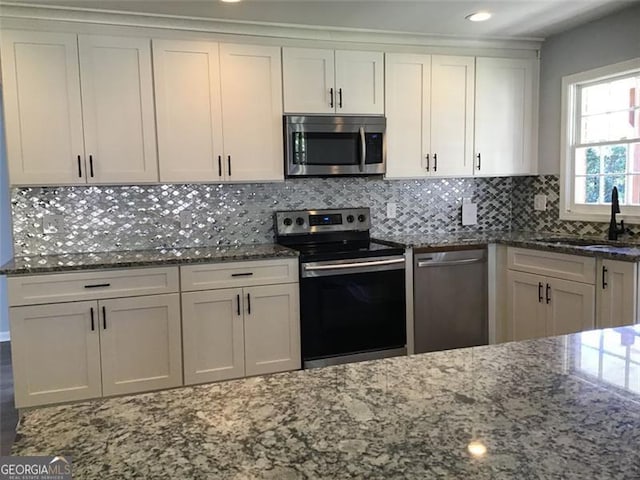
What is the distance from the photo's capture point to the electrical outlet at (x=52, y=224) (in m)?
3.27

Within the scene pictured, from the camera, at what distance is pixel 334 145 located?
3521 millimetres

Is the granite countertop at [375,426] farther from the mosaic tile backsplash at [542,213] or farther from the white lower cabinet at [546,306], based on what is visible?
the mosaic tile backsplash at [542,213]

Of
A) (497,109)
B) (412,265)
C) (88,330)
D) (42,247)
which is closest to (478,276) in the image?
(412,265)

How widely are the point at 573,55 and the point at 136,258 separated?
327 centimetres

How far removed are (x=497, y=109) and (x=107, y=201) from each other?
2888mm

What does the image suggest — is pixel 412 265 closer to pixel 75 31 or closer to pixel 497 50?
pixel 497 50

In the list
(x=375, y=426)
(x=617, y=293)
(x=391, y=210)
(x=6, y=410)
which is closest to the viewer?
(x=375, y=426)

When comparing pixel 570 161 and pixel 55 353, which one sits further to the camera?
pixel 570 161

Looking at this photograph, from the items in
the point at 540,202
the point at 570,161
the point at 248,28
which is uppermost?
the point at 248,28

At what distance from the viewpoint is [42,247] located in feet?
10.7

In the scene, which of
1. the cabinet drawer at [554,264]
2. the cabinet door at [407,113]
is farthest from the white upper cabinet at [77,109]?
the cabinet drawer at [554,264]

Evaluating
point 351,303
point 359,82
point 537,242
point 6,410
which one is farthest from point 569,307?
point 6,410

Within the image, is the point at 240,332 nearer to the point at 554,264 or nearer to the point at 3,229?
the point at 554,264

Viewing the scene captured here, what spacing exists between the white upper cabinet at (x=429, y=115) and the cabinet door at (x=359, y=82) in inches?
3.0
